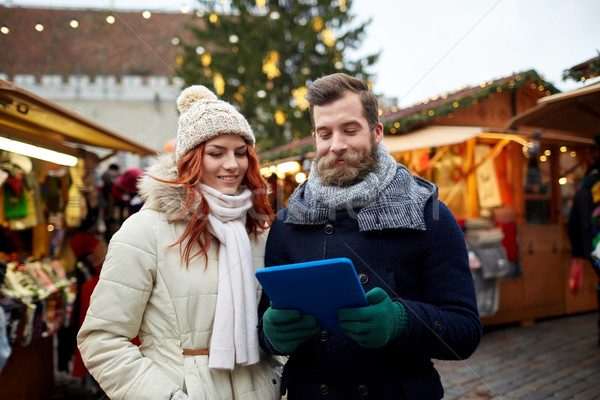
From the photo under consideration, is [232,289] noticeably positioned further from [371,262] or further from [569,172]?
[569,172]

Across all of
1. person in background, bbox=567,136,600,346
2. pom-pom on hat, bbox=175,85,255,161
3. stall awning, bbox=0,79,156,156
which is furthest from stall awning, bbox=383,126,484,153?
pom-pom on hat, bbox=175,85,255,161

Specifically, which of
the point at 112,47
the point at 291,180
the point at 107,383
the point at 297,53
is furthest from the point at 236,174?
the point at 112,47

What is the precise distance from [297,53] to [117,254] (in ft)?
53.5

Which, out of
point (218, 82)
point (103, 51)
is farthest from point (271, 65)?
point (103, 51)

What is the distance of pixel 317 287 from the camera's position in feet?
4.58

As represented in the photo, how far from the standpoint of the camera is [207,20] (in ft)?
58.0

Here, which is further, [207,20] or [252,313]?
[207,20]

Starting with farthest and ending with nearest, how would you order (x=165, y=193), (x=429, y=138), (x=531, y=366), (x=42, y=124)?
(x=429, y=138)
(x=531, y=366)
(x=42, y=124)
(x=165, y=193)

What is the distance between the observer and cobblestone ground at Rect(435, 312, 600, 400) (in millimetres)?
4309

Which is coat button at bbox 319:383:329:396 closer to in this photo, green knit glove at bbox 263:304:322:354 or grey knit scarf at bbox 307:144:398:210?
green knit glove at bbox 263:304:322:354

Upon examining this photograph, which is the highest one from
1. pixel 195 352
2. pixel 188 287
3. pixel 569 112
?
pixel 569 112

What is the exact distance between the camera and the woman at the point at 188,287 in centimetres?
178

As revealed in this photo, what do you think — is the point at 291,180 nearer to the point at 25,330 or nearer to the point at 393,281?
the point at 25,330

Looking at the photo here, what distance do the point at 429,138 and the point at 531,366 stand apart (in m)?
2.76
